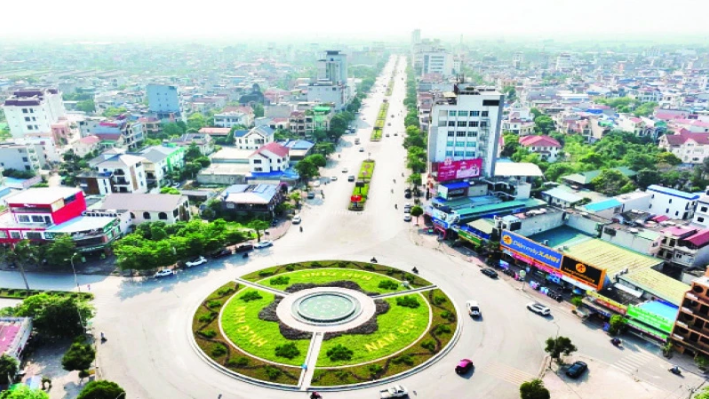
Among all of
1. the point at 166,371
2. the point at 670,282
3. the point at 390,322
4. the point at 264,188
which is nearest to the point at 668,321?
the point at 670,282

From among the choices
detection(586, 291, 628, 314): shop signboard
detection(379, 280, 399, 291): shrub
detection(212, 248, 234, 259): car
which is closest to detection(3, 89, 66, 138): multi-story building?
detection(212, 248, 234, 259): car

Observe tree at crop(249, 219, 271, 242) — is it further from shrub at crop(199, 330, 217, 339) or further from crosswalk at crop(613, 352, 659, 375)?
crosswalk at crop(613, 352, 659, 375)

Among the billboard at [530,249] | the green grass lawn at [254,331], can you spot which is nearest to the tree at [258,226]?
the green grass lawn at [254,331]

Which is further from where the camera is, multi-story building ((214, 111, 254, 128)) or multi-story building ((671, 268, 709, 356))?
multi-story building ((214, 111, 254, 128))

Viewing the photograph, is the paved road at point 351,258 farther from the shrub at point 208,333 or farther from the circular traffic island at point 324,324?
the shrub at point 208,333

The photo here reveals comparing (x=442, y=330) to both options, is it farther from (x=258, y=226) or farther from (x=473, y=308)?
(x=258, y=226)
